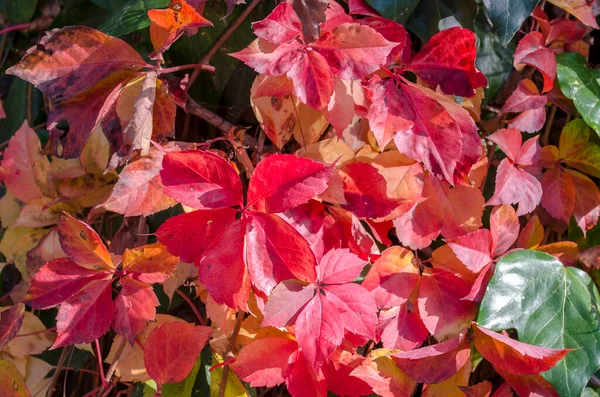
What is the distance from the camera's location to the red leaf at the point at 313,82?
0.63 meters

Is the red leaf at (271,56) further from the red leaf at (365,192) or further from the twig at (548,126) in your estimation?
the twig at (548,126)

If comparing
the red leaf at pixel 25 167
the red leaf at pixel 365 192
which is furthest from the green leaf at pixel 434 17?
the red leaf at pixel 25 167

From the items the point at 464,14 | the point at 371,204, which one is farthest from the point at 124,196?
the point at 464,14

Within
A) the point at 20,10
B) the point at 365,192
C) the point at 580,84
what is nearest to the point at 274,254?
the point at 365,192

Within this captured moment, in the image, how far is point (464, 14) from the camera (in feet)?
2.71

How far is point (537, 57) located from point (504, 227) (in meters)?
0.24

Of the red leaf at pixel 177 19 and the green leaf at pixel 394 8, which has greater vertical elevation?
the red leaf at pixel 177 19

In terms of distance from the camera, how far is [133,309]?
683 millimetres

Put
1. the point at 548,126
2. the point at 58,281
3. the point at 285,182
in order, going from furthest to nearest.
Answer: the point at 548,126 → the point at 58,281 → the point at 285,182

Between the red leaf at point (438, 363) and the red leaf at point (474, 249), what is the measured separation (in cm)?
9

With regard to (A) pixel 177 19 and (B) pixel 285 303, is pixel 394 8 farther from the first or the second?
(B) pixel 285 303

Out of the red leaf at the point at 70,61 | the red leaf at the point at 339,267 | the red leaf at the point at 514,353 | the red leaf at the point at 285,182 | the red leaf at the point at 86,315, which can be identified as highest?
the red leaf at the point at 70,61

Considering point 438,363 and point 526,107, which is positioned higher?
point 526,107

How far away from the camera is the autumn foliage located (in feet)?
2.05
